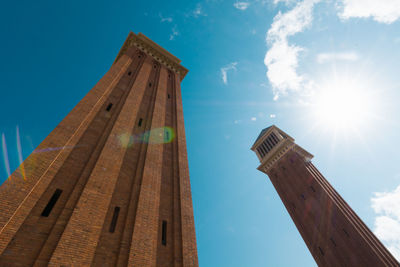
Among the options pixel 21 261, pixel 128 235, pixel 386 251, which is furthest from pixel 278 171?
pixel 21 261

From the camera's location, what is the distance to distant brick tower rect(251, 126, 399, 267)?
23.6 metres

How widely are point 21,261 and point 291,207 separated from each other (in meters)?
34.9

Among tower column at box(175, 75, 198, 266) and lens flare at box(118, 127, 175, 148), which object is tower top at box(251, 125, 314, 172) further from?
tower column at box(175, 75, 198, 266)

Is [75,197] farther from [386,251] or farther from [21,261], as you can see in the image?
[386,251]

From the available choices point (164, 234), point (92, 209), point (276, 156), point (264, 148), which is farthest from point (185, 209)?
point (264, 148)

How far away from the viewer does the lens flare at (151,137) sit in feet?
38.9

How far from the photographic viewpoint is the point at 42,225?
6.73m

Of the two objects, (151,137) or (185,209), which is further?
(151,137)

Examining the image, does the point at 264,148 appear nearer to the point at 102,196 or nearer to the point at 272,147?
the point at 272,147

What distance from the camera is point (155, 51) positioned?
89.3 ft

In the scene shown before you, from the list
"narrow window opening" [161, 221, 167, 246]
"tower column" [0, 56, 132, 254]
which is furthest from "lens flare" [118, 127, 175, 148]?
"narrow window opening" [161, 221, 167, 246]

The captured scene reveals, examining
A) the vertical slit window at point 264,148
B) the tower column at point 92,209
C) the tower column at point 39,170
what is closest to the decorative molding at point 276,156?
the vertical slit window at point 264,148

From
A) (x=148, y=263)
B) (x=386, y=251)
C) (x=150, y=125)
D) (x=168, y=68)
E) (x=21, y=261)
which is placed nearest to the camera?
(x=21, y=261)

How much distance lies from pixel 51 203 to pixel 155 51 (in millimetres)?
23311
